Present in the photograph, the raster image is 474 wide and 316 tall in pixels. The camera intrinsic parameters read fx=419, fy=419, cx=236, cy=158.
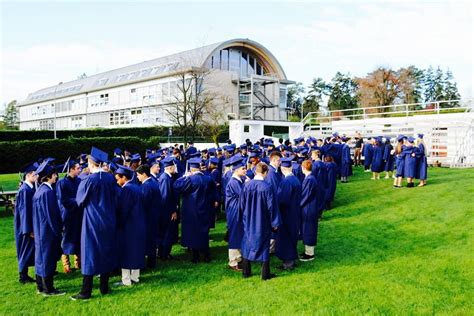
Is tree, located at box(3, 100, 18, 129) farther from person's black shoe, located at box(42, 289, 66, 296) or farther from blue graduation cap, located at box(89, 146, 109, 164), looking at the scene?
blue graduation cap, located at box(89, 146, 109, 164)

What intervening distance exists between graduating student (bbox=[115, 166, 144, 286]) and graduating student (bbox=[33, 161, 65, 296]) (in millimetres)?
869

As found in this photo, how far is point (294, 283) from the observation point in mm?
6113

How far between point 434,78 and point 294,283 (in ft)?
174

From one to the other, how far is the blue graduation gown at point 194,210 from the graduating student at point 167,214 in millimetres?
215

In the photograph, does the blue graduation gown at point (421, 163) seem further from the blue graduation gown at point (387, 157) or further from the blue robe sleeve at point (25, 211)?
the blue robe sleeve at point (25, 211)

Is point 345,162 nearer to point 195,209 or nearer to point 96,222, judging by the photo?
point 195,209

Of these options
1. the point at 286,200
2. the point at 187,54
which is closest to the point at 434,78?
the point at 187,54

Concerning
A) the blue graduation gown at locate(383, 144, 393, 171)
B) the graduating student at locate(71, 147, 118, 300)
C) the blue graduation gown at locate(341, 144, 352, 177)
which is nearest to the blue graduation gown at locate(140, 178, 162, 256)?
the graduating student at locate(71, 147, 118, 300)


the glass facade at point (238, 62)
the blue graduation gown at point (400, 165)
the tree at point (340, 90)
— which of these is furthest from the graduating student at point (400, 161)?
the tree at point (340, 90)

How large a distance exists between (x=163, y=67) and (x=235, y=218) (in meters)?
33.3

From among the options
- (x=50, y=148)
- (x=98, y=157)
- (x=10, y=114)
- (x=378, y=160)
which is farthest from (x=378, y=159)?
(x=10, y=114)

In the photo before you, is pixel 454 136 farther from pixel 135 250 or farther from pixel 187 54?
pixel 187 54

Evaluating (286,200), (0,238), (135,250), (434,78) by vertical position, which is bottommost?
(0,238)

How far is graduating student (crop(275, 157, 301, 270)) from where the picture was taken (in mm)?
6676
